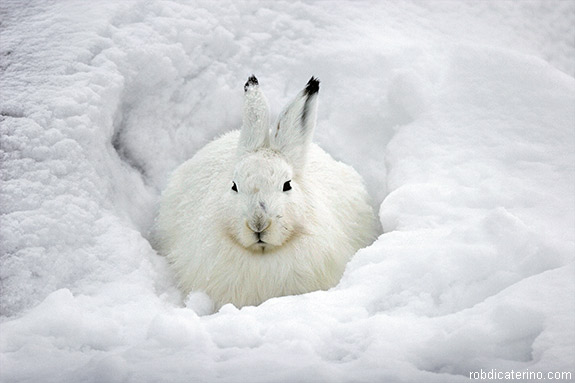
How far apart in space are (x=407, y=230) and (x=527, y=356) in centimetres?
197

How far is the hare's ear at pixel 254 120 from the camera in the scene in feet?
14.5

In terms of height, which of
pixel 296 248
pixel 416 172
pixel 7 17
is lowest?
pixel 296 248

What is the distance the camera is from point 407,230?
14.1 ft

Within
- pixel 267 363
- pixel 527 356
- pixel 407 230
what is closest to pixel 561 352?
pixel 527 356

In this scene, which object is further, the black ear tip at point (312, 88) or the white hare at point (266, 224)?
the black ear tip at point (312, 88)

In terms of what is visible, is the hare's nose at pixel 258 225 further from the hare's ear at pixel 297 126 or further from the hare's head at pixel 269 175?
the hare's ear at pixel 297 126

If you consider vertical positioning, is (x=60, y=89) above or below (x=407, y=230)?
above

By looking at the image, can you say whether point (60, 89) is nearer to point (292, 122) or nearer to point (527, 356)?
point (292, 122)

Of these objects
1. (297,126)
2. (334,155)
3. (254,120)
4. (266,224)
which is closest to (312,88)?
(297,126)

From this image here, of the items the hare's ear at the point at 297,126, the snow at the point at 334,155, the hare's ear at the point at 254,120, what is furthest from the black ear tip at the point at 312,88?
the snow at the point at 334,155

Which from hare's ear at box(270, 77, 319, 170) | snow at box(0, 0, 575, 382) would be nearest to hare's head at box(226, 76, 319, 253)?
hare's ear at box(270, 77, 319, 170)

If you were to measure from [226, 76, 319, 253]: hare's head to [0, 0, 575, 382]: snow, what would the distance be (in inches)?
26.6

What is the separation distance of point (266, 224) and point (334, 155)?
2.14 meters

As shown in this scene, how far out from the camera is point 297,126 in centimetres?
447
